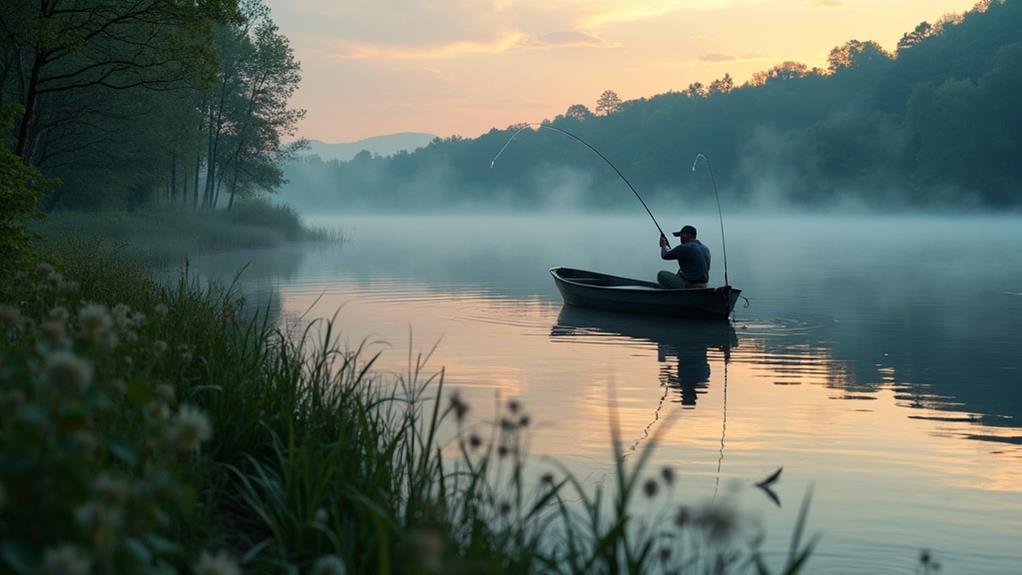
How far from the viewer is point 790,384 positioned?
46.4 feet

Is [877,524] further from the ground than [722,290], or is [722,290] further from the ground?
[722,290]

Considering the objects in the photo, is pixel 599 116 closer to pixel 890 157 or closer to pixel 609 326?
pixel 890 157

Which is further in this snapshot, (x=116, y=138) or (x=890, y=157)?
(x=890, y=157)

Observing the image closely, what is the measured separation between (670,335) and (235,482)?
14.4 meters

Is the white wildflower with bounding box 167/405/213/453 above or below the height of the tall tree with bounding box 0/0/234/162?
below

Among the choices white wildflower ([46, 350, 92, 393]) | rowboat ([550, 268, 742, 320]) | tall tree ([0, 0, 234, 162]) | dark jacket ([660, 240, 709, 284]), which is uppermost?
tall tree ([0, 0, 234, 162])

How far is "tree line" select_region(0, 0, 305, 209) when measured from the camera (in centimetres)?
2091

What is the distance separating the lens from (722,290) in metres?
19.9

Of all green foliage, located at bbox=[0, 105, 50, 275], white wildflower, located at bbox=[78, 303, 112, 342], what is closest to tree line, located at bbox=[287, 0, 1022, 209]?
green foliage, located at bbox=[0, 105, 50, 275]

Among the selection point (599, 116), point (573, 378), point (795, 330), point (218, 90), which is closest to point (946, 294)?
point (795, 330)

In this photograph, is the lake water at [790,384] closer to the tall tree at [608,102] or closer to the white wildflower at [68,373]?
the white wildflower at [68,373]

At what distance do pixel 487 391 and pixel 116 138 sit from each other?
92.1 ft

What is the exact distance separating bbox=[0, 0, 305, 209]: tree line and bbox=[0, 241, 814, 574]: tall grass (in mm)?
5824

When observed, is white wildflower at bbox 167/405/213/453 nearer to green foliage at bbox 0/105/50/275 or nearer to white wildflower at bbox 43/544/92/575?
white wildflower at bbox 43/544/92/575
